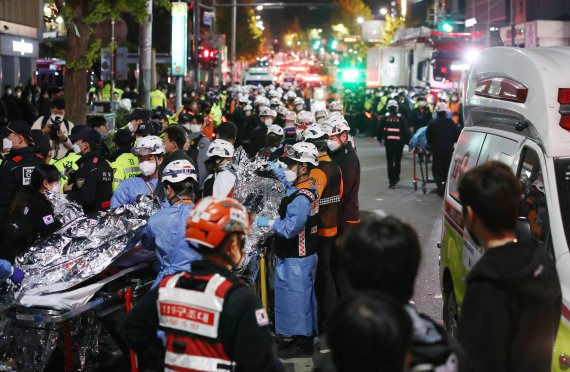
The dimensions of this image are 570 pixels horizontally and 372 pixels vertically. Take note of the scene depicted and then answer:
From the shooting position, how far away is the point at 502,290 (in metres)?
3.49

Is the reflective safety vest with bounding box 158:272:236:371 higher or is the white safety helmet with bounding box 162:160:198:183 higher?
the white safety helmet with bounding box 162:160:198:183

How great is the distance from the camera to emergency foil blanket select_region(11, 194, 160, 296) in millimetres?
6309

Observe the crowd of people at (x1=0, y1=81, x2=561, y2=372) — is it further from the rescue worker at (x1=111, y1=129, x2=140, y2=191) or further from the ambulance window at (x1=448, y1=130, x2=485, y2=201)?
the rescue worker at (x1=111, y1=129, x2=140, y2=191)

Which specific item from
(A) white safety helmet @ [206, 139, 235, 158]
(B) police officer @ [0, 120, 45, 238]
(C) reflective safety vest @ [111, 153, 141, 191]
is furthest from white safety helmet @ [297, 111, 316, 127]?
(B) police officer @ [0, 120, 45, 238]

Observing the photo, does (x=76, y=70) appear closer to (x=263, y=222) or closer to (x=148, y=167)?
(x=148, y=167)

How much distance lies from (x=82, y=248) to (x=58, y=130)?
6.56 metres

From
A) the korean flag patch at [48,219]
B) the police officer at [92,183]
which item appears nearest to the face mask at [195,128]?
the police officer at [92,183]

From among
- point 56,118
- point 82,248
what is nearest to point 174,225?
point 82,248

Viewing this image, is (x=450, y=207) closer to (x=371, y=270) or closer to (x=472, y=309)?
(x=472, y=309)

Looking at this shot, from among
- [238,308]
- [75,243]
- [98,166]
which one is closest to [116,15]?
[98,166]

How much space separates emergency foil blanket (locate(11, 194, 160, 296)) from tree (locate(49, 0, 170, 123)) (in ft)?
28.8

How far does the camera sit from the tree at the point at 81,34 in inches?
596

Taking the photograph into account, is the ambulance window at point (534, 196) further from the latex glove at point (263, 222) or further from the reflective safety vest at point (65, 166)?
the reflective safety vest at point (65, 166)

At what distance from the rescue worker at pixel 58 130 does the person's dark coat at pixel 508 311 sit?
9.92 m
